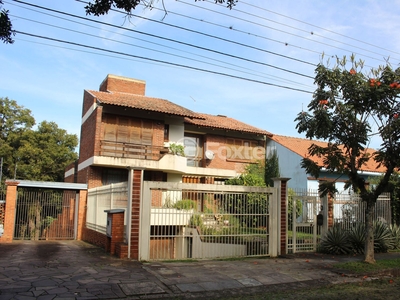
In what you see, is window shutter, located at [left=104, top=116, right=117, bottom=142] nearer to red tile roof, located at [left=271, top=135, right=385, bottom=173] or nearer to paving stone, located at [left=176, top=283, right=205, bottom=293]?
red tile roof, located at [left=271, top=135, right=385, bottom=173]

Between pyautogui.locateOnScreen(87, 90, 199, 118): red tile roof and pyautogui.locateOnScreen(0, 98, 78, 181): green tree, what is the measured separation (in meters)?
10.4

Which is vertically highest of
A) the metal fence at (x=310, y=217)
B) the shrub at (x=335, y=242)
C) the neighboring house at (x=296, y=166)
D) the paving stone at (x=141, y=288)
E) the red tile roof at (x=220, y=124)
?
the red tile roof at (x=220, y=124)

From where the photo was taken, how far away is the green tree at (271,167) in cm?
2439

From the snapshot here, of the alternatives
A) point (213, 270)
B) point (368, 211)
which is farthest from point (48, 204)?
point (368, 211)

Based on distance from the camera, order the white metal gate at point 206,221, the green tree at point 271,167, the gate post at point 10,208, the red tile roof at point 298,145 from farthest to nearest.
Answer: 1. the green tree at point 271,167
2. the red tile roof at point 298,145
3. the gate post at point 10,208
4. the white metal gate at point 206,221

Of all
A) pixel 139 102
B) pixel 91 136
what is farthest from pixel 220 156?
pixel 91 136

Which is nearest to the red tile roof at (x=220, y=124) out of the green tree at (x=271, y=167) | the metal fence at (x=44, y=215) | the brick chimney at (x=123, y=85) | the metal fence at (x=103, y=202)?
the green tree at (x=271, y=167)

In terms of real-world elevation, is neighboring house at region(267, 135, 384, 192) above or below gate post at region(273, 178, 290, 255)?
above

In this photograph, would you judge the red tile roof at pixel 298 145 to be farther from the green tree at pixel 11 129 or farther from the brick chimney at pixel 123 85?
the green tree at pixel 11 129

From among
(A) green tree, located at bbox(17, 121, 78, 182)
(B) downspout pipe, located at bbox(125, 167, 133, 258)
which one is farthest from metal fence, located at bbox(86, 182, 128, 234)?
(A) green tree, located at bbox(17, 121, 78, 182)

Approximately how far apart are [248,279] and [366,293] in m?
2.43

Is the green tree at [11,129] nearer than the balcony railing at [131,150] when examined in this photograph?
No

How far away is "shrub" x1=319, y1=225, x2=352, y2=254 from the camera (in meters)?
12.3

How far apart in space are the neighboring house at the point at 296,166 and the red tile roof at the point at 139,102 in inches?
261
